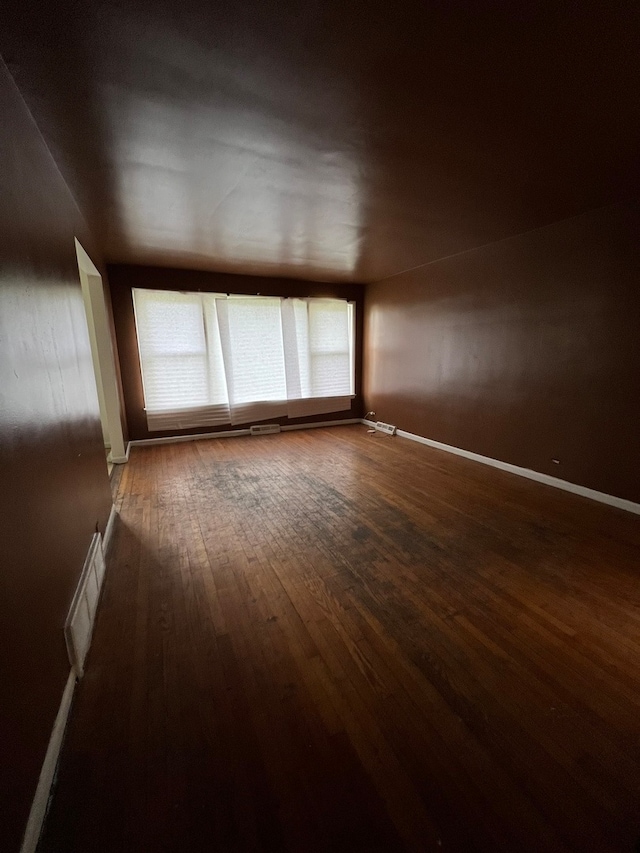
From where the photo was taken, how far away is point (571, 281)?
3.17 metres

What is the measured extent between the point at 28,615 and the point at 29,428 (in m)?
0.62

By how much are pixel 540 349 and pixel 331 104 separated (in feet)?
9.69

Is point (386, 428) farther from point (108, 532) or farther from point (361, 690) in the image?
point (361, 690)

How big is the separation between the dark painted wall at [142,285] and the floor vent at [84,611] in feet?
10.8

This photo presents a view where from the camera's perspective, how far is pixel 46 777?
3.60 ft

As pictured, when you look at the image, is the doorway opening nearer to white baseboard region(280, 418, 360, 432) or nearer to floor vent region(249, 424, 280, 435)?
floor vent region(249, 424, 280, 435)

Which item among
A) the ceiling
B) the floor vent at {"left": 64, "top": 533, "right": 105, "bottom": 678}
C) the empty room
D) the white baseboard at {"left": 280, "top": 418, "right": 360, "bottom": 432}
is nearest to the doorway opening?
the empty room

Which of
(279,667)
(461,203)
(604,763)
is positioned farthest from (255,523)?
(461,203)

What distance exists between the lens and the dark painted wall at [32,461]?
39.6 inches

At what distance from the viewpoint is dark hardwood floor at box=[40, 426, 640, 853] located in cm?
103

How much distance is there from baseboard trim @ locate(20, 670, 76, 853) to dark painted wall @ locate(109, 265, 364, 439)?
412 cm

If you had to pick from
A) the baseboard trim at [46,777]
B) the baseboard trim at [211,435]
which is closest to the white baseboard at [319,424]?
the baseboard trim at [211,435]

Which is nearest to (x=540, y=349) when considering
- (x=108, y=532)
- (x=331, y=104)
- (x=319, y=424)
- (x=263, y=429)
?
(x=331, y=104)

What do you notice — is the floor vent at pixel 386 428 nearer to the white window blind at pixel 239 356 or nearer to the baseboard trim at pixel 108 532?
the white window blind at pixel 239 356
